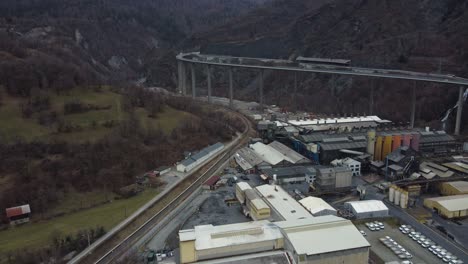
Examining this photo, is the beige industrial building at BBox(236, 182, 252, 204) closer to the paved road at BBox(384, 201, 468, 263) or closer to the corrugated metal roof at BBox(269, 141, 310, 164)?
the corrugated metal roof at BBox(269, 141, 310, 164)

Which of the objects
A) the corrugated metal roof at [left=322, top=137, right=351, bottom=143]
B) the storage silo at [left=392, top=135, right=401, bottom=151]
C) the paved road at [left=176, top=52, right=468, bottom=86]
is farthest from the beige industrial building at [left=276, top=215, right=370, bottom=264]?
the paved road at [left=176, top=52, right=468, bottom=86]

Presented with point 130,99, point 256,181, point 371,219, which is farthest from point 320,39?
point 371,219

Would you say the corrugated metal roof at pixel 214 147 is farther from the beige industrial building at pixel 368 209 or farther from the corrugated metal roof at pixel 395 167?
the corrugated metal roof at pixel 395 167

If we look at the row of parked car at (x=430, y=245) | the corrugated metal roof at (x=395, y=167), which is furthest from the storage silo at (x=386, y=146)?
the row of parked car at (x=430, y=245)

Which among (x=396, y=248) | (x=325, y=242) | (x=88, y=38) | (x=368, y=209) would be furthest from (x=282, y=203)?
(x=88, y=38)

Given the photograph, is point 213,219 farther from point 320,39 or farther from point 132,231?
point 320,39

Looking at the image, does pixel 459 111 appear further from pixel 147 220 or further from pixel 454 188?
pixel 147 220
